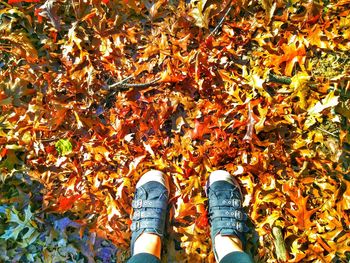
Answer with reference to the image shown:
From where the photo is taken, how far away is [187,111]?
7.71 feet

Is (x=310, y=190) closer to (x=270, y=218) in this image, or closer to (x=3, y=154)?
(x=270, y=218)

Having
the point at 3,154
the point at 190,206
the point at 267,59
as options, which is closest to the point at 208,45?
the point at 267,59

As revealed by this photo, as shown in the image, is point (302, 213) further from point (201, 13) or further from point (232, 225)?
point (201, 13)

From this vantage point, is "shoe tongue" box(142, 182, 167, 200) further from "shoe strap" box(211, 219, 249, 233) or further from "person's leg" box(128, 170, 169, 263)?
"shoe strap" box(211, 219, 249, 233)

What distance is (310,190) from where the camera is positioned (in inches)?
87.4

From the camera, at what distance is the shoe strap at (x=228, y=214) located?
7.32 feet

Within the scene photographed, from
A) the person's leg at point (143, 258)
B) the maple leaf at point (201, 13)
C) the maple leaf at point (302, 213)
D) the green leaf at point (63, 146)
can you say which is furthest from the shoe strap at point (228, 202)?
the maple leaf at point (201, 13)

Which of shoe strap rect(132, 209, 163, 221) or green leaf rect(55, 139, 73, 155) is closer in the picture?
shoe strap rect(132, 209, 163, 221)

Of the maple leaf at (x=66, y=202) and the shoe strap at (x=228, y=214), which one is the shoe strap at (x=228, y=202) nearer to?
the shoe strap at (x=228, y=214)

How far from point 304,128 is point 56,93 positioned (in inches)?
63.0

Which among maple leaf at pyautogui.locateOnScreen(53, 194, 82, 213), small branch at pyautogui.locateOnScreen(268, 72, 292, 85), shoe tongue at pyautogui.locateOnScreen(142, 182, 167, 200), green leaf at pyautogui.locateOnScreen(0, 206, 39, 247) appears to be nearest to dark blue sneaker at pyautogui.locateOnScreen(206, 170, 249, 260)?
shoe tongue at pyautogui.locateOnScreen(142, 182, 167, 200)

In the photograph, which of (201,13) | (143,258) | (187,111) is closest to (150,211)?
(143,258)

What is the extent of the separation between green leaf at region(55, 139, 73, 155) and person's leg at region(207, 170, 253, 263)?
915 mm

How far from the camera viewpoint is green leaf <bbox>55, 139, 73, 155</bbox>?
2355 mm
